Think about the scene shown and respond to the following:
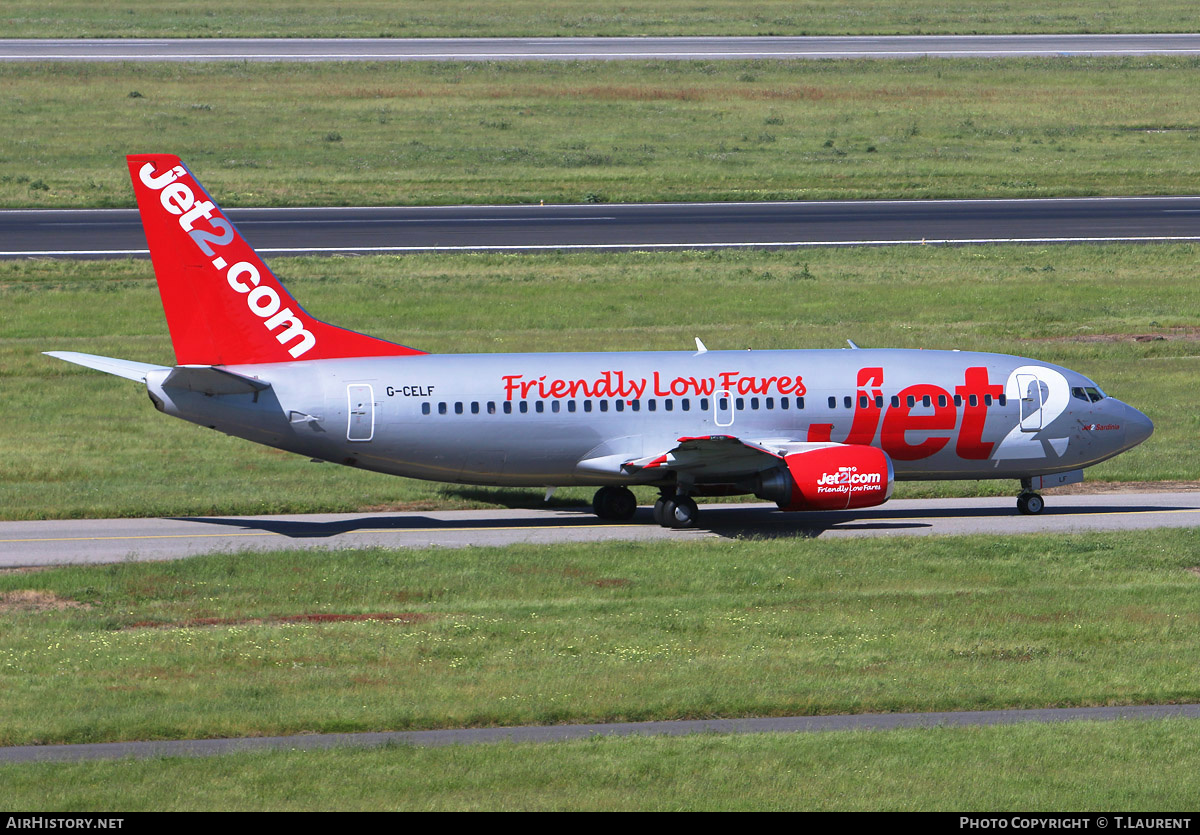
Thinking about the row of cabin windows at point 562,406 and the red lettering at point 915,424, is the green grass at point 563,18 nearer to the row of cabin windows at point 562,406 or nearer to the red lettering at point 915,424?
the red lettering at point 915,424

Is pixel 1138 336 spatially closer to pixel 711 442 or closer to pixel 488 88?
pixel 711 442

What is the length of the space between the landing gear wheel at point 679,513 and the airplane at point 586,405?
6 cm

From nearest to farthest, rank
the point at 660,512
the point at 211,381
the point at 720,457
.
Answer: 1. the point at 211,381
2. the point at 720,457
3. the point at 660,512

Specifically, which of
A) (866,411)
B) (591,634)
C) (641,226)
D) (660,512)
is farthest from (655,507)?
(641,226)

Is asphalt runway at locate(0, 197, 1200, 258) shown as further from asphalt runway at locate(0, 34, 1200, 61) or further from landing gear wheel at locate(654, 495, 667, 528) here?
asphalt runway at locate(0, 34, 1200, 61)

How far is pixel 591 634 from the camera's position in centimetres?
2653

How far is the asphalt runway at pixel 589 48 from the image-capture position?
401 feet

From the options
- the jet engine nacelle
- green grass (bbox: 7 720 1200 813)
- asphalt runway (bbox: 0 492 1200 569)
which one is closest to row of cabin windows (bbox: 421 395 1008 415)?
the jet engine nacelle

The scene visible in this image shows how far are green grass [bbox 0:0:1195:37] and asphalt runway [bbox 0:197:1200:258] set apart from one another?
57950mm

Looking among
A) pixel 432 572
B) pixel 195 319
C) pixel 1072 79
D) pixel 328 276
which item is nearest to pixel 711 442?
pixel 432 572

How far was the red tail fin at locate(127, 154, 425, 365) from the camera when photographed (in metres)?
35.1

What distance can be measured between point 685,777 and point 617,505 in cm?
1805

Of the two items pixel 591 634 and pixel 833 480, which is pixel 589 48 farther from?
pixel 591 634

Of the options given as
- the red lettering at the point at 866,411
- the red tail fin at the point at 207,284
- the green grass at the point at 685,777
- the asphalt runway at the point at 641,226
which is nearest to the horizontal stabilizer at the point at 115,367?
the red tail fin at the point at 207,284
